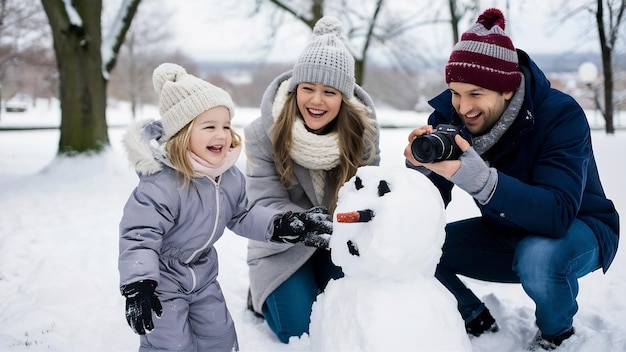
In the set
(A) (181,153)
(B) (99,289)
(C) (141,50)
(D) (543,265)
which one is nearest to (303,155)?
(A) (181,153)

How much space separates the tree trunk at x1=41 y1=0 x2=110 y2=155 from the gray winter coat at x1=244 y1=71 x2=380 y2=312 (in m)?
4.88

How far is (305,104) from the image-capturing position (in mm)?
2336

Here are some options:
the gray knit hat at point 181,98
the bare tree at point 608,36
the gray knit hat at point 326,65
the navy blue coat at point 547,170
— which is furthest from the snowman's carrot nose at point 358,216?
the bare tree at point 608,36

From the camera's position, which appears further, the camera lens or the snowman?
the camera lens

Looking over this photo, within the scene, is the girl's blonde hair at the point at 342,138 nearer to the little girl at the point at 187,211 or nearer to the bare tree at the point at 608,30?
the little girl at the point at 187,211

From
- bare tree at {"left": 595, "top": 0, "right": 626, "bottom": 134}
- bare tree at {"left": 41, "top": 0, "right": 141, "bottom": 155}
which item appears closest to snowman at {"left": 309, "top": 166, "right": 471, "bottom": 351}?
bare tree at {"left": 41, "top": 0, "right": 141, "bottom": 155}

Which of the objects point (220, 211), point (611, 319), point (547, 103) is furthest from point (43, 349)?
point (611, 319)

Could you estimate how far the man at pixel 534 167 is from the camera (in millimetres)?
1756

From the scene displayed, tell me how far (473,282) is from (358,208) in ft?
5.29

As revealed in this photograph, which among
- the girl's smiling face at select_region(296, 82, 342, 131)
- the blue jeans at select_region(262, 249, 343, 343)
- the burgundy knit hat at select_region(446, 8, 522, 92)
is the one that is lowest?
the blue jeans at select_region(262, 249, 343, 343)

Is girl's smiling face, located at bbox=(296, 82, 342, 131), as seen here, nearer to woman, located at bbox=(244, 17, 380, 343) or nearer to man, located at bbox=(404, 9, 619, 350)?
woman, located at bbox=(244, 17, 380, 343)

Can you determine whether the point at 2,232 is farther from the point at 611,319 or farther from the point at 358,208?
the point at 611,319

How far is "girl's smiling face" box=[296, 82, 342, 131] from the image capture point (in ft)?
7.55

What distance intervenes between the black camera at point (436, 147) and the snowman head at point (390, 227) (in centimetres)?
10
